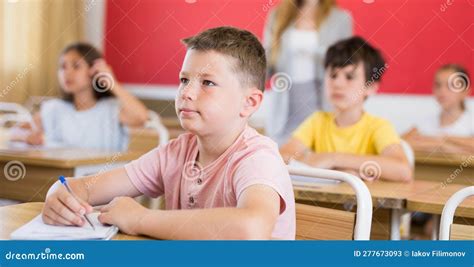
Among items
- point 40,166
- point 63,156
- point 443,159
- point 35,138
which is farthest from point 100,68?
point 443,159

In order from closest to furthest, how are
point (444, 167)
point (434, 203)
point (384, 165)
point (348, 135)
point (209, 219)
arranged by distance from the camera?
point (209, 219)
point (434, 203)
point (384, 165)
point (348, 135)
point (444, 167)

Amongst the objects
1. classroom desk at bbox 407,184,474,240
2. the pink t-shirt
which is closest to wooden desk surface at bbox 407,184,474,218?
classroom desk at bbox 407,184,474,240

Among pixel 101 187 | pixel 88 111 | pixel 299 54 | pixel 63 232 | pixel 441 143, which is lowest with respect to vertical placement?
pixel 63 232

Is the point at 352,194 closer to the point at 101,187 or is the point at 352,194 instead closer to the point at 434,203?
the point at 434,203

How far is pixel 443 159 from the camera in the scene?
2.23m

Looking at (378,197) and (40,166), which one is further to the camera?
(40,166)

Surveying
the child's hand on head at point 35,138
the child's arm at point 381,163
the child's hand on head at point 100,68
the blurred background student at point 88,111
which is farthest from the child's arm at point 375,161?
the child's hand on head at point 35,138

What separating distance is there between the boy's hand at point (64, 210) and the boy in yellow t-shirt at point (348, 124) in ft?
3.17

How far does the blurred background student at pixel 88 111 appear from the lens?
242cm

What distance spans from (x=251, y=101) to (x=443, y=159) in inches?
51.2

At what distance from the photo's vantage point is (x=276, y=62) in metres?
2.46

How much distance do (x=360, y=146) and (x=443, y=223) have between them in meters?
0.90
